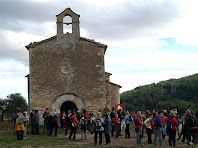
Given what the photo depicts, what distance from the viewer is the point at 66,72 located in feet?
74.7

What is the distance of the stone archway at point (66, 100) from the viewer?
73.3 ft

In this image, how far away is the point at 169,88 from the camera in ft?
258

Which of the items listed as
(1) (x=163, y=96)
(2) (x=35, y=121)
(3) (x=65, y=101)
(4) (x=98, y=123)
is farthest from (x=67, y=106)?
(1) (x=163, y=96)

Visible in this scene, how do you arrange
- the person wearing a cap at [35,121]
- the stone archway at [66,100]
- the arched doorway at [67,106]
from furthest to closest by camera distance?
1. the arched doorway at [67,106]
2. the stone archway at [66,100]
3. the person wearing a cap at [35,121]

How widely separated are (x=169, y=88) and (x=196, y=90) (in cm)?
1198

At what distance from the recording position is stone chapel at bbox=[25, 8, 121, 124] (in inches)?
880

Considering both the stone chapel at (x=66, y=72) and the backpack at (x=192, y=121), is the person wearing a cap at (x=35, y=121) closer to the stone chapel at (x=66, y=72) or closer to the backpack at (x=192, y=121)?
the stone chapel at (x=66, y=72)

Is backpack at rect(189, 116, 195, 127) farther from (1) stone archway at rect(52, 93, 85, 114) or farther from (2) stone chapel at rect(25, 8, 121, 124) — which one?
(1) stone archway at rect(52, 93, 85, 114)

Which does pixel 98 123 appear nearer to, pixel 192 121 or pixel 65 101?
pixel 192 121

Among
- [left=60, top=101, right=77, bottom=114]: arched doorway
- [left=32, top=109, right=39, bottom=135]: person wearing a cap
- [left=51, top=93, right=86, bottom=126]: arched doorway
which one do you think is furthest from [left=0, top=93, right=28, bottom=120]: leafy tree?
[left=32, top=109, right=39, bottom=135]: person wearing a cap

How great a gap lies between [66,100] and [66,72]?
2352 millimetres

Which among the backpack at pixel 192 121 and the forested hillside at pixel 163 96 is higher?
the forested hillside at pixel 163 96

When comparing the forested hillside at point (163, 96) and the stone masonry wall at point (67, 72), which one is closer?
the stone masonry wall at point (67, 72)

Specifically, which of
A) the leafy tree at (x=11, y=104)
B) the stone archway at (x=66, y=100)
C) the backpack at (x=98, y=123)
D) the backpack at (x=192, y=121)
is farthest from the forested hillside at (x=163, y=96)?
the backpack at (x=192, y=121)
